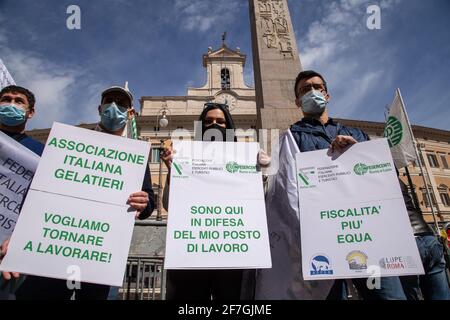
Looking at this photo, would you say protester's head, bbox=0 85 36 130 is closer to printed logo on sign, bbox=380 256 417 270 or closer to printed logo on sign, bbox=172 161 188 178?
printed logo on sign, bbox=172 161 188 178

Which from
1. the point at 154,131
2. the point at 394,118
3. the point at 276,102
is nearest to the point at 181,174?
the point at 276,102

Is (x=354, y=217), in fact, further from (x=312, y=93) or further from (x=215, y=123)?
(x=215, y=123)

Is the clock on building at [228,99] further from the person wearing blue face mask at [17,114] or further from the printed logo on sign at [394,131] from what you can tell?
the person wearing blue face mask at [17,114]

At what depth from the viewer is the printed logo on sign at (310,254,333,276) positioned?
1943mm

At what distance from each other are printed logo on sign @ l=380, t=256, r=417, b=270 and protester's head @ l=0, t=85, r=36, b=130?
3.09 meters

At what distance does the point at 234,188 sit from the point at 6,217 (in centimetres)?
169

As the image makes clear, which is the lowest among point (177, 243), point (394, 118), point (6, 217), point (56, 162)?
point (177, 243)

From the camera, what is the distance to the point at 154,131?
29.5m

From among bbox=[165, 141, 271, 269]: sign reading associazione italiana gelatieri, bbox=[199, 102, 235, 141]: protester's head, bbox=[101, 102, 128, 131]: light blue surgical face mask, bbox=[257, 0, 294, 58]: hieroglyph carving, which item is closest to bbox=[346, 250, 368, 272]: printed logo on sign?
bbox=[165, 141, 271, 269]: sign reading associazione italiana gelatieri

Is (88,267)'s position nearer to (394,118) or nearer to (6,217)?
(6,217)

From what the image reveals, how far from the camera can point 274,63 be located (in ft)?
21.7
